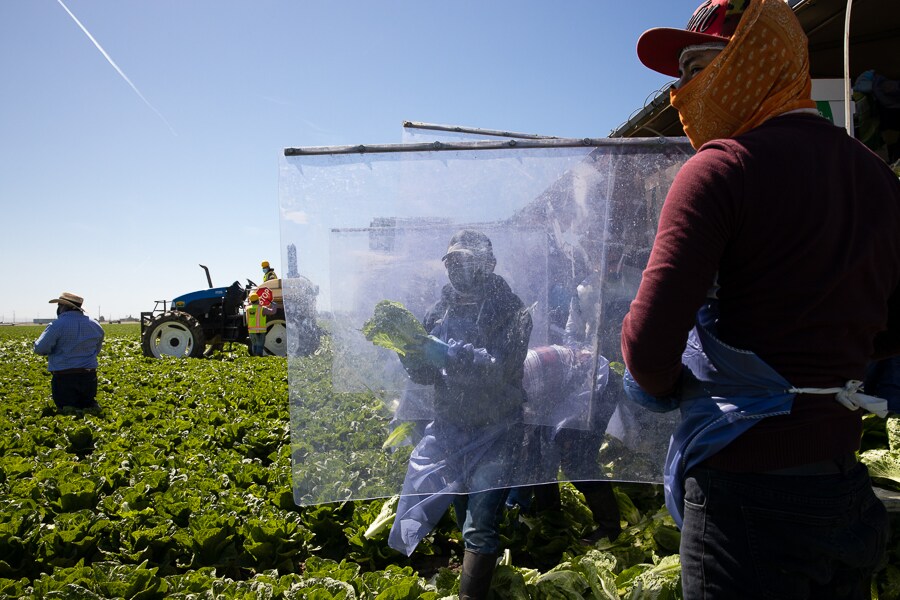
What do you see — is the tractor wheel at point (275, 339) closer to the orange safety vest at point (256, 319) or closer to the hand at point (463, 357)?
the orange safety vest at point (256, 319)

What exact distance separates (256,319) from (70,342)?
6720 mm

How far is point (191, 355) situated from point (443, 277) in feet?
48.0

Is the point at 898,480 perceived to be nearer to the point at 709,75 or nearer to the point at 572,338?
the point at 572,338

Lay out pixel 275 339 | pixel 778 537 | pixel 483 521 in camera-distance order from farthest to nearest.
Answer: pixel 275 339, pixel 483 521, pixel 778 537

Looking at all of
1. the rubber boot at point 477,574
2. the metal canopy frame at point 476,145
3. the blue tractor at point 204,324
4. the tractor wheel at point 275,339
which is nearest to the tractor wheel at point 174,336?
the blue tractor at point 204,324

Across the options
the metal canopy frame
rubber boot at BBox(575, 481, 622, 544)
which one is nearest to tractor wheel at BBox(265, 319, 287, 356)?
rubber boot at BBox(575, 481, 622, 544)

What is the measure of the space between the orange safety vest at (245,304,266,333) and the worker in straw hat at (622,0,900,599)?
46.5 feet

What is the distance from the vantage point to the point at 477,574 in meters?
2.64

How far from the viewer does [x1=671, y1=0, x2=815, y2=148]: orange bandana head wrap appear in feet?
4.48

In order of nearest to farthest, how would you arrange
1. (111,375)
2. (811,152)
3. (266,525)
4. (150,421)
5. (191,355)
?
1. (811,152)
2. (266,525)
3. (150,421)
4. (111,375)
5. (191,355)

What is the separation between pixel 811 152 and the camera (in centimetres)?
129

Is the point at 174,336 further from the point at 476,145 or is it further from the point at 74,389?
the point at 476,145

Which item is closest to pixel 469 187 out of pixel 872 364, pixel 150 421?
pixel 872 364

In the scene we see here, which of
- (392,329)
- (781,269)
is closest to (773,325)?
(781,269)
